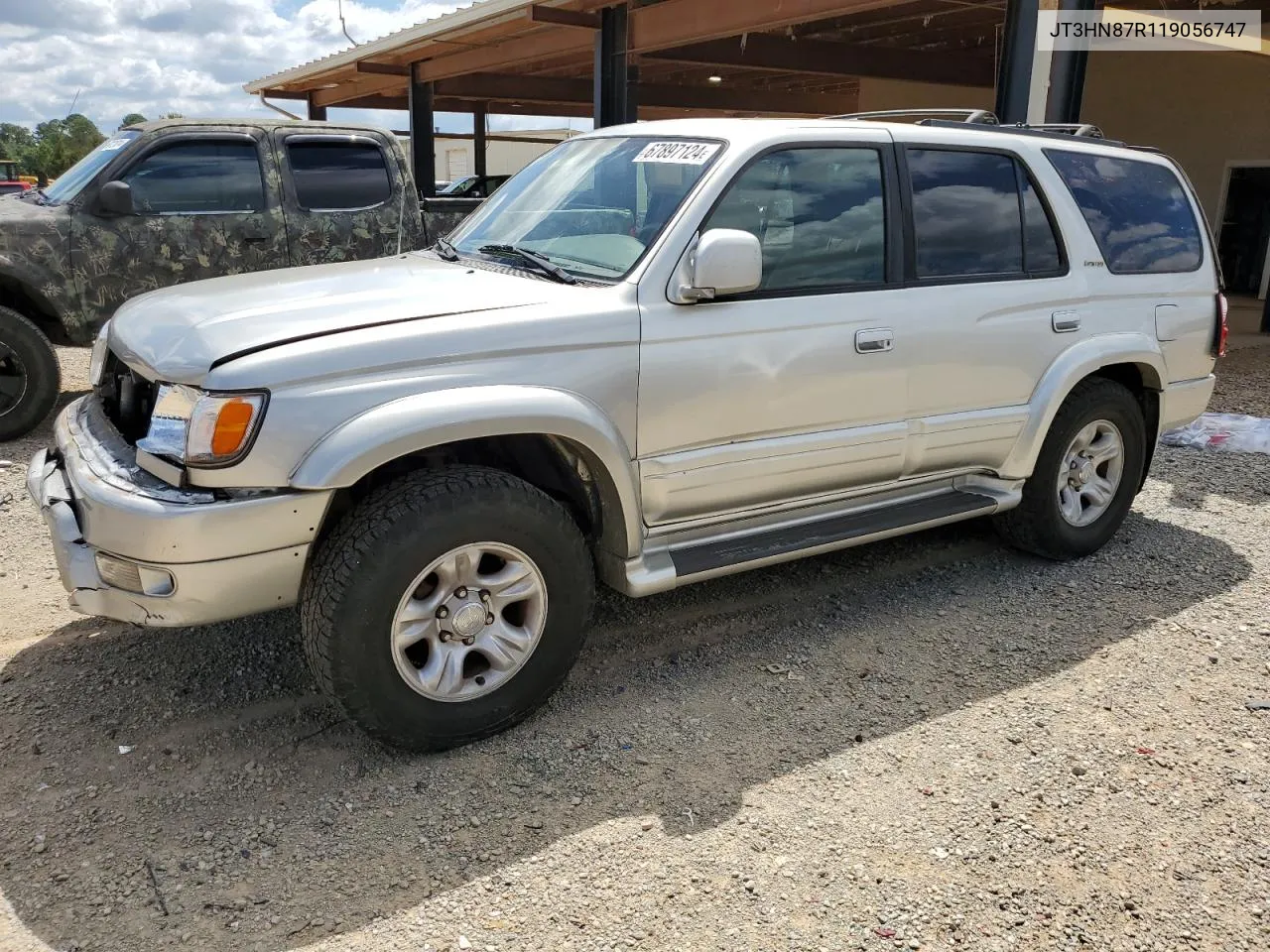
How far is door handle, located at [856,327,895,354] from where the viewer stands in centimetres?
375

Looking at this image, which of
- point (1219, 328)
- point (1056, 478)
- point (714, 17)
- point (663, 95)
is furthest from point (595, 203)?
point (663, 95)

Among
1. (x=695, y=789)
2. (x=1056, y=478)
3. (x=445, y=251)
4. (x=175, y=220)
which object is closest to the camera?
(x=695, y=789)

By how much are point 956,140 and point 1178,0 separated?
29.4 ft

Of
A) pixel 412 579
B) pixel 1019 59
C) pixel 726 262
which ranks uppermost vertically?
pixel 1019 59

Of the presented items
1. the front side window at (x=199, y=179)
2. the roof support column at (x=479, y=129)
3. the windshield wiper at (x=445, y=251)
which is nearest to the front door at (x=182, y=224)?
the front side window at (x=199, y=179)

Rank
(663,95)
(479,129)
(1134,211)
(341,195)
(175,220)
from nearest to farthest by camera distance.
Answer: (1134,211) → (175,220) → (341,195) → (663,95) → (479,129)

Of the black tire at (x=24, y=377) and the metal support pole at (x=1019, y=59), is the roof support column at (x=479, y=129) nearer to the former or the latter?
the metal support pole at (x=1019, y=59)

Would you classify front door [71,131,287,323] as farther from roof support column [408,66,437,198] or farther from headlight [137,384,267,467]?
roof support column [408,66,437,198]

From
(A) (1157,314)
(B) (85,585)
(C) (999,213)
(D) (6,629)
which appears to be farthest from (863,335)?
(D) (6,629)

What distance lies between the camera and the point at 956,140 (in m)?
4.16

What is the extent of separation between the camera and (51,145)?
52.7 metres

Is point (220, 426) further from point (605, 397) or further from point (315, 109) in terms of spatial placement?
point (315, 109)

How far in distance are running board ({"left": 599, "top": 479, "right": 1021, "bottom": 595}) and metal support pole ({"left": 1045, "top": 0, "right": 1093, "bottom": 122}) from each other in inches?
180

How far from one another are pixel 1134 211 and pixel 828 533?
94.1 inches
